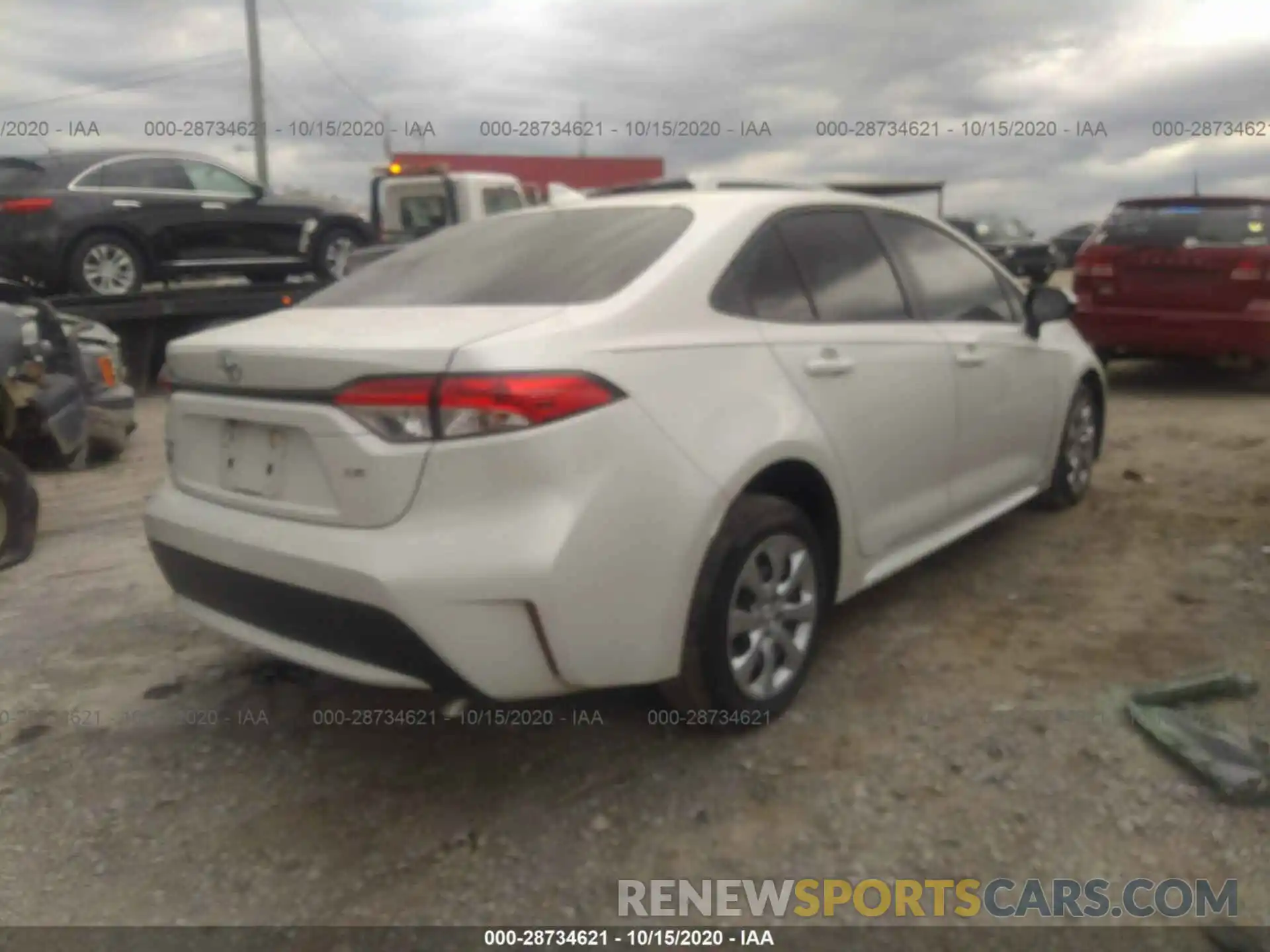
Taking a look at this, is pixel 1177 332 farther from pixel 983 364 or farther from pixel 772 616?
pixel 772 616

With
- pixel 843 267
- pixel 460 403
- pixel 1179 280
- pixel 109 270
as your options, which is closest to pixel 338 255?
pixel 109 270

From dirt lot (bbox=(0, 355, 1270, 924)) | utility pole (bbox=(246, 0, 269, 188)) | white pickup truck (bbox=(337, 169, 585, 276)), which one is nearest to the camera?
dirt lot (bbox=(0, 355, 1270, 924))

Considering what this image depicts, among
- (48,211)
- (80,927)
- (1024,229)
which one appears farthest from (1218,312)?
(1024,229)

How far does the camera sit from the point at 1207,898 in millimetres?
2344

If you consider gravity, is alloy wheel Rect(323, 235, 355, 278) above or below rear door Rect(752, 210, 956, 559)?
above

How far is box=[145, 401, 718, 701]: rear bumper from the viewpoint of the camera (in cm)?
235

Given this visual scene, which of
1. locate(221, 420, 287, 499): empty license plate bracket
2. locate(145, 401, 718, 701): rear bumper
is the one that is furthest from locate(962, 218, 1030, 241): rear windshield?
locate(221, 420, 287, 499): empty license plate bracket

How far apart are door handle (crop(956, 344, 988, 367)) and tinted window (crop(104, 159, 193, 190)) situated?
8.33 m

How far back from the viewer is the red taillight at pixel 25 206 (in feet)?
29.8

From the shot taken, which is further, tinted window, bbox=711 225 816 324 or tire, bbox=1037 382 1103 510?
tire, bbox=1037 382 1103 510

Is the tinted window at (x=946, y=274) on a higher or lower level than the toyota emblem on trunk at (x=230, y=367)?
higher

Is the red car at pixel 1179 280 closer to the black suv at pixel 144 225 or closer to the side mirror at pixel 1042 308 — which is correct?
the side mirror at pixel 1042 308

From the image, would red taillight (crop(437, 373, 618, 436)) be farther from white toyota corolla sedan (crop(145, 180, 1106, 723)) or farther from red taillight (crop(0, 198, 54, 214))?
red taillight (crop(0, 198, 54, 214))

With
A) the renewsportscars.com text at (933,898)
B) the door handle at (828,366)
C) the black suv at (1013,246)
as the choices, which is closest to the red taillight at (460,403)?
the door handle at (828,366)
